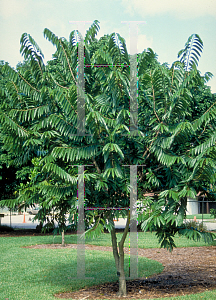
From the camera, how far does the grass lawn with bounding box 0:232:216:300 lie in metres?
9.03

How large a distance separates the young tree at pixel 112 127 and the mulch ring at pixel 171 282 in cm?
238

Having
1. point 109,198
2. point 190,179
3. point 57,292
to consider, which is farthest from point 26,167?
point 190,179

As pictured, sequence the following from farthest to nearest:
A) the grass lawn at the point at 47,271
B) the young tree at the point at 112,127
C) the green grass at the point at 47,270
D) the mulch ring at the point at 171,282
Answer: the green grass at the point at 47,270
the grass lawn at the point at 47,271
the mulch ring at the point at 171,282
the young tree at the point at 112,127

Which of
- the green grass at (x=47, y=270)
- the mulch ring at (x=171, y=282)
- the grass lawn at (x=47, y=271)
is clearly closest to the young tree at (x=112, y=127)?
the mulch ring at (x=171, y=282)

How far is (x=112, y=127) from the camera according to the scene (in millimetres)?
7141

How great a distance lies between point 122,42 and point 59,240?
601 inches

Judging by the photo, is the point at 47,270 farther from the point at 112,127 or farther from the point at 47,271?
the point at 112,127

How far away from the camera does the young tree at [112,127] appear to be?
6598 millimetres

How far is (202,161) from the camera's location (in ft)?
18.7

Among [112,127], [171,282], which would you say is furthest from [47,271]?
[112,127]

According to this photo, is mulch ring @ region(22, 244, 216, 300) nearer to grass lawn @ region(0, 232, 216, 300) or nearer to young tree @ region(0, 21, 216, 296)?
grass lawn @ region(0, 232, 216, 300)

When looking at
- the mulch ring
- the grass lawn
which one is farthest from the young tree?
the grass lawn

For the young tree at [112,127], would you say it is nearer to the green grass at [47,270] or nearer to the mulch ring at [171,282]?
the mulch ring at [171,282]

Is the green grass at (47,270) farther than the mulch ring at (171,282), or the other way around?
the green grass at (47,270)
